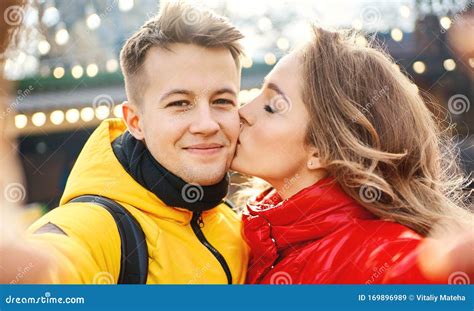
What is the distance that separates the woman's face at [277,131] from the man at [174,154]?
65 millimetres

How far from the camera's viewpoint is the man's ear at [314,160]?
7.65 ft

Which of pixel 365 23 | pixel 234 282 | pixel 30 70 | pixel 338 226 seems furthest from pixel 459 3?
pixel 30 70

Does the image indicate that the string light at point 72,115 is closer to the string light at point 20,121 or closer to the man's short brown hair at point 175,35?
the string light at point 20,121

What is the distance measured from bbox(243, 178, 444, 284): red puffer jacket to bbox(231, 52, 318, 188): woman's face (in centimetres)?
14

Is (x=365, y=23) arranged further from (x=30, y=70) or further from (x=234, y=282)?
(x=30, y=70)

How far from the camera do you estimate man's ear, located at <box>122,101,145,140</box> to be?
227 cm

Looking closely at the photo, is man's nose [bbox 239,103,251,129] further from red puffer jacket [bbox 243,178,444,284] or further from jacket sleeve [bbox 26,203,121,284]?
jacket sleeve [bbox 26,203,121,284]

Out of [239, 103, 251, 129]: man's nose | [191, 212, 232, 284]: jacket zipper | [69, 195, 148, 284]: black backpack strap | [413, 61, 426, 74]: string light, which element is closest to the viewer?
[69, 195, 148, 284]: black backpack strap

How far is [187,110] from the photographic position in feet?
7.23

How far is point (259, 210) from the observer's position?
2291 millimetres

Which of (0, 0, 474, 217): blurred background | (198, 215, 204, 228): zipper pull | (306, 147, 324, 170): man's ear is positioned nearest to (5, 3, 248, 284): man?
(198, 215, 204, 228): zipper pull

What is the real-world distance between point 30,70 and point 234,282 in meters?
3.54

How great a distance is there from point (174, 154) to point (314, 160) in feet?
1.69

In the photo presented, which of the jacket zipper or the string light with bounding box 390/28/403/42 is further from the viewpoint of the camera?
the string light with bounding box 390/28/403/42
